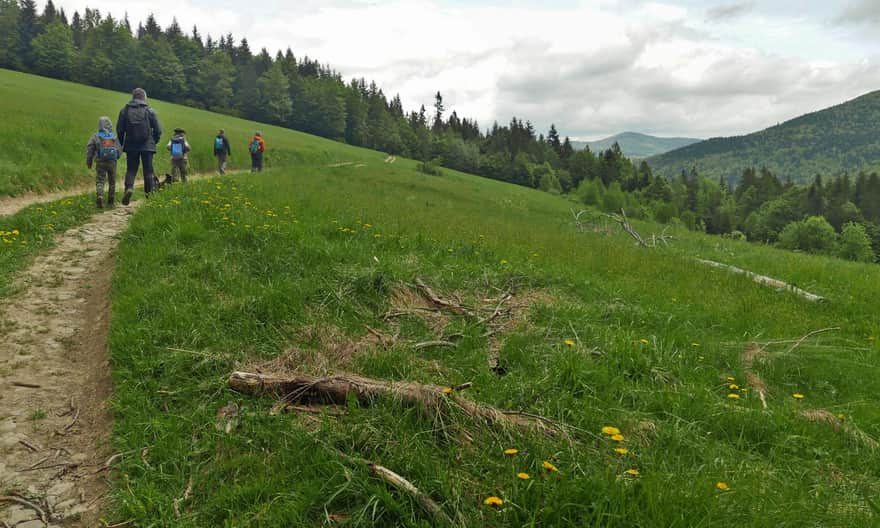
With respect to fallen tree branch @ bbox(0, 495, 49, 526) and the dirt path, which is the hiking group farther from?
fallen tree branch @ bbox(0, 495, 49, 526)

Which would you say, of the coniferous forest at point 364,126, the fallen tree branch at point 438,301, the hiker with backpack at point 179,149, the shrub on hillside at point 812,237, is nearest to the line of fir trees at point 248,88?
the coniferous forest at point 364,126

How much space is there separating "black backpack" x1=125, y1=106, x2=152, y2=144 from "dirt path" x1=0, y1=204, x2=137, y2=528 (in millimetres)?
5757

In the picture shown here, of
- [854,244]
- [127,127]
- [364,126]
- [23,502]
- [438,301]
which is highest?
[364,126]

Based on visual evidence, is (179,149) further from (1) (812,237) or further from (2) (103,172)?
(1) (812,237)

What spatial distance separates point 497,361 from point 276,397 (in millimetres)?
2239

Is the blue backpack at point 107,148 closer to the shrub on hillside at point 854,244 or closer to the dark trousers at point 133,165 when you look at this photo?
the dark trousers at point 133,165

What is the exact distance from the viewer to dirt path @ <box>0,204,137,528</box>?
3.38m

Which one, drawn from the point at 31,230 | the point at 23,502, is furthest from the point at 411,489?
the point at 31,230

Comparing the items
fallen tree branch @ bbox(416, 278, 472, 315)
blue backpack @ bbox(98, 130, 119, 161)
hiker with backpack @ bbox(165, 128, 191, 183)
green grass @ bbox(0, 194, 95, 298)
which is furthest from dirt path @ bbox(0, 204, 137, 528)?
hiker with backpack @ bbox(165, 128, 191, 183)

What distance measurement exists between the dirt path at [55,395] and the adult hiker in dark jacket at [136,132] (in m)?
5.70

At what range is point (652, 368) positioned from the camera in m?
5.29

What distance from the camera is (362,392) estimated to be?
13.5ft

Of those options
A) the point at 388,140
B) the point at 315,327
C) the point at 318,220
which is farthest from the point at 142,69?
the point at 315,327

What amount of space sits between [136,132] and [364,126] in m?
85.7
